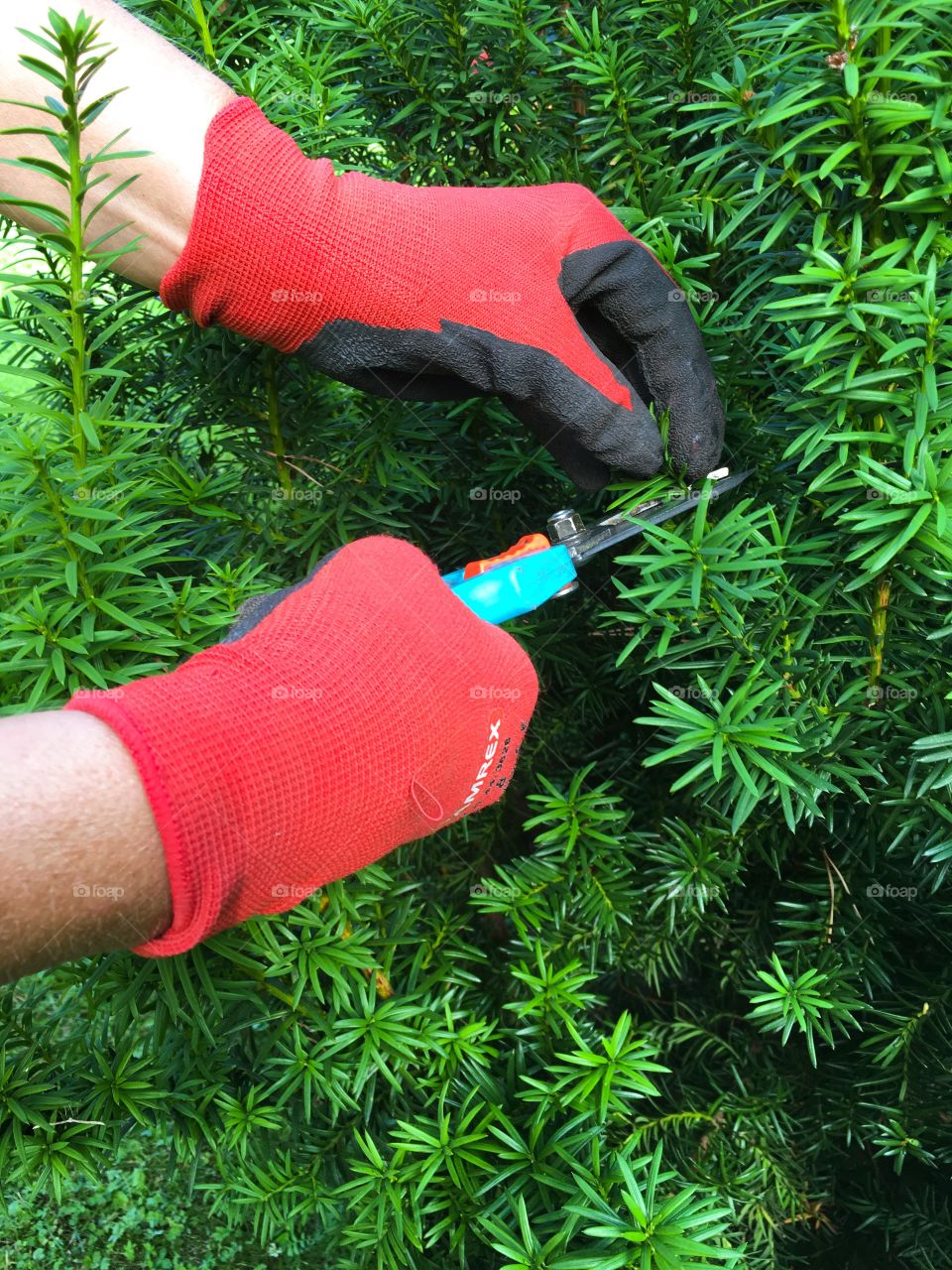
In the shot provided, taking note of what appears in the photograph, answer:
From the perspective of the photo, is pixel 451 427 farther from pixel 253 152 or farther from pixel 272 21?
pixel 272 21

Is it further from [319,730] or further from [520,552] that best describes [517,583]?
[319,730]

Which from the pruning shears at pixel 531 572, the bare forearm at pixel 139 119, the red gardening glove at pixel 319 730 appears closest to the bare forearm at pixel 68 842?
the red gardening glove at pixel 319 730

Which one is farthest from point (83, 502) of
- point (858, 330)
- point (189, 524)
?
point (858, 330)

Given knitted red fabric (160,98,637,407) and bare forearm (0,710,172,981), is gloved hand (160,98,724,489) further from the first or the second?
bare forearm (0,710,172,981)

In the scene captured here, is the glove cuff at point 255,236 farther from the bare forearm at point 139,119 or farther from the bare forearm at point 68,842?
the bare forearm at point 68,842

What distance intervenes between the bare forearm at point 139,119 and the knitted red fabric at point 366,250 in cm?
3

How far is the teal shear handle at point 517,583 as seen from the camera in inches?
31.2

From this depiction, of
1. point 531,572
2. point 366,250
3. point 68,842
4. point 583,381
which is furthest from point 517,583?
point 68,842

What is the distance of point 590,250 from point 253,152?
272 mm

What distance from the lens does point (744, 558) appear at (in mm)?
660

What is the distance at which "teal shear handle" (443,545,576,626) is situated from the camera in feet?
2.60

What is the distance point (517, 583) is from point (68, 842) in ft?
1.35

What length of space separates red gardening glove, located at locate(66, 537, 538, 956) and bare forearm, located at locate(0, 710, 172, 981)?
0.01 m

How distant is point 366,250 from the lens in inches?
31.3
